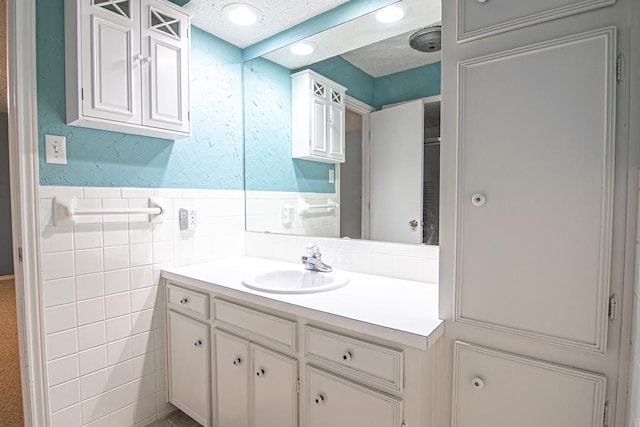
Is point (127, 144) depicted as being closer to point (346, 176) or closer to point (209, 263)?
point (209, 263)

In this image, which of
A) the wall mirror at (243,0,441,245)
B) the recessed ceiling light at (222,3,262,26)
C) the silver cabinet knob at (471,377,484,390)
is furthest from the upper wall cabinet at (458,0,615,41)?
the recessed ceiling light at (222,3,262,26)

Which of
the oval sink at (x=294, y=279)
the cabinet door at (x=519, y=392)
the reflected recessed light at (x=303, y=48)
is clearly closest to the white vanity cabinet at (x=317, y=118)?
the reflected recessed light at (x=303, y=48)

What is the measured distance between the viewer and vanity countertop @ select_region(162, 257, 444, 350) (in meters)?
1.00

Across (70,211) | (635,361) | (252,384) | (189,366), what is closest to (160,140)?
(70,211)

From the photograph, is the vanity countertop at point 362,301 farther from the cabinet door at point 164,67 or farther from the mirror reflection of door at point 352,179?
the cabinet door at point 164,67

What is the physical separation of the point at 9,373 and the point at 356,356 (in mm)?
2513

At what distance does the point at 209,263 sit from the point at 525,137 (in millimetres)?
1722

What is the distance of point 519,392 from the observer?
986mm

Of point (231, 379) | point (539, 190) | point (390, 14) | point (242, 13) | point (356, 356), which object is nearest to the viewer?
point (539, 190)

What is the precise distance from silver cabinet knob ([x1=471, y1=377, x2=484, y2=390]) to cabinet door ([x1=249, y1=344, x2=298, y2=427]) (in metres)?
0.60

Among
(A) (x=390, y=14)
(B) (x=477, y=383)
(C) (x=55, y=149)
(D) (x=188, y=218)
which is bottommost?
(B) (x=477, y=383)

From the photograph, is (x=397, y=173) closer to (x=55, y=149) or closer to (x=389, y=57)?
(x=389, y=57)

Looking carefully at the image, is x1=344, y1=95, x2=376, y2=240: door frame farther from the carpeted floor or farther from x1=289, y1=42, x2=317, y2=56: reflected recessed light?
the carpeted floor

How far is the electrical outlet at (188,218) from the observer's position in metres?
1.88
